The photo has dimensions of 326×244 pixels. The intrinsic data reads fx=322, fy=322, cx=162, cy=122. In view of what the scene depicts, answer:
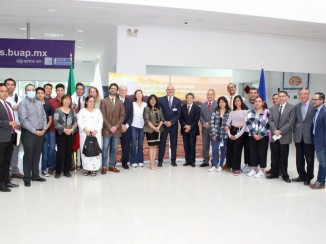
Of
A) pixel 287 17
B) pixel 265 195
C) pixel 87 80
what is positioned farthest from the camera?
pixel 87 80

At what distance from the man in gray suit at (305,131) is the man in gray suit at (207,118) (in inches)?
67.9

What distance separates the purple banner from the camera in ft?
27.3

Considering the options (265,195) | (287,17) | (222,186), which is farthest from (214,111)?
(287,17)

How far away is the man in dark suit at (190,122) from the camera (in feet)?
21.6

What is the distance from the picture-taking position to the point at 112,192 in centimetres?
468

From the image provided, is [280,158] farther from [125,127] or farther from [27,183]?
[27,183]

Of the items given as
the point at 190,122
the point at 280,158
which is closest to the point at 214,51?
the point at 190,122

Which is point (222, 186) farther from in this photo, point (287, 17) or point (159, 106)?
point (287, 17)

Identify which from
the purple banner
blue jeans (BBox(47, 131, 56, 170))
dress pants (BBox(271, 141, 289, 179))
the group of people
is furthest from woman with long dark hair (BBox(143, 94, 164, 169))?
the purple banner

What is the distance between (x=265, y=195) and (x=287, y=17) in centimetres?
467

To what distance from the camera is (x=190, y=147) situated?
6.70m

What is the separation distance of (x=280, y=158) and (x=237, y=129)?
0.90 meters

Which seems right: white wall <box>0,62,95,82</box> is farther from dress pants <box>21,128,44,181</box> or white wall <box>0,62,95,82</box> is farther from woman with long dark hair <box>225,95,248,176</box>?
woman with long dark hair <box>225,95,248,176</box>

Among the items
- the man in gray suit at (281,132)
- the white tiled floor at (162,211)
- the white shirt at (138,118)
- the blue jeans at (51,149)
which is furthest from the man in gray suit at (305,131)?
the blue jeans at (51,149)
